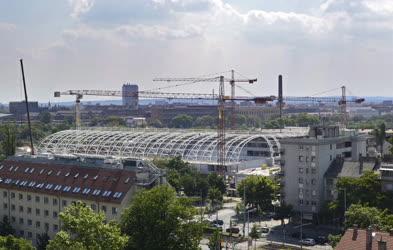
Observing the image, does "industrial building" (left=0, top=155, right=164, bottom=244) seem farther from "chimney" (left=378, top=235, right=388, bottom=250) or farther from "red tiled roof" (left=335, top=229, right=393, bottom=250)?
"chimney" (left=378, top=235, right=388, bottom=250)

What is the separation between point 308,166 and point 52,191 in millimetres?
32020

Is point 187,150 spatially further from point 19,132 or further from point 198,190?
point 19,132

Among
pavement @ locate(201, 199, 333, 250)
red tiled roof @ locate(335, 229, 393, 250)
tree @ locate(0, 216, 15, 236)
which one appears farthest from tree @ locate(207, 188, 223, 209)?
red tiled roof @ locate(335, 229, 393, 250)

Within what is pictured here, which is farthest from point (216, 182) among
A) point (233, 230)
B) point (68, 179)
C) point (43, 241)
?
point (43, 241)

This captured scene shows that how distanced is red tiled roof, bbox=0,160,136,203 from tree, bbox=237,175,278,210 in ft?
76.3

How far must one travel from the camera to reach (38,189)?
60.8 meters

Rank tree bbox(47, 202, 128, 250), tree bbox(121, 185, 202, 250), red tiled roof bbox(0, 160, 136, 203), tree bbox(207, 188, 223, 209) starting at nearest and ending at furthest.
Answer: tree bbox(47, 202, 128, 250) < tree bbox(121, 185, 202, 250) < red tiled roof bbox(0, 160, 136, 203) < tree bbox(207, 188, 223, 209)

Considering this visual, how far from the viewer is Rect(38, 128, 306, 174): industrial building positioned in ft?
351

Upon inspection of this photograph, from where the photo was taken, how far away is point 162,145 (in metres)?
117

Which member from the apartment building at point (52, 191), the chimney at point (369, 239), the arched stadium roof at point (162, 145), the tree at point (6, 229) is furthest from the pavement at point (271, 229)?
the arched stadium roof at point (162, 145)

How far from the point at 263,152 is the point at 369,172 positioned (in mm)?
46780

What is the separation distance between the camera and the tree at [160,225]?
1639 inches

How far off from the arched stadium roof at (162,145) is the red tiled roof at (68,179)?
34264mm

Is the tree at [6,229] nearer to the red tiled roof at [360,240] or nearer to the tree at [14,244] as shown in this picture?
the tree at [14,244]
